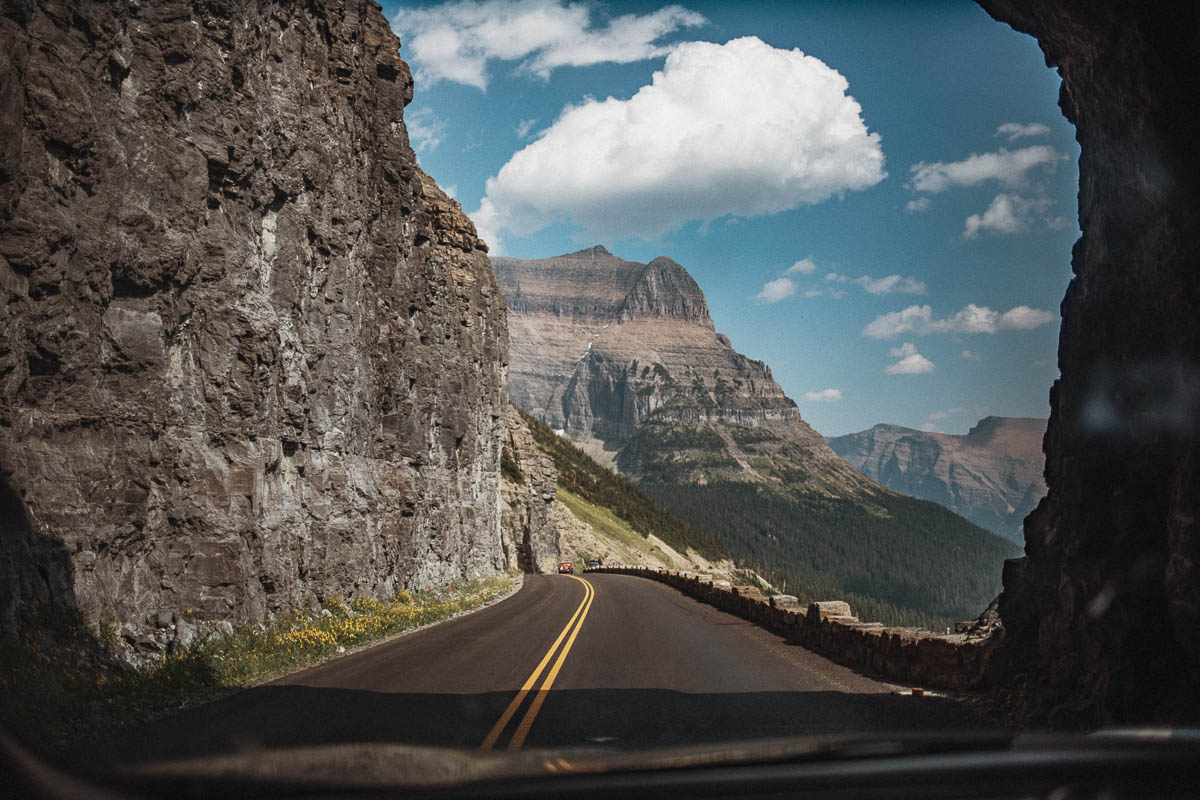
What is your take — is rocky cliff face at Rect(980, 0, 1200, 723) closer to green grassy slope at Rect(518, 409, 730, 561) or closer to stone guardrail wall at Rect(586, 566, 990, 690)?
stone guardrail wall at Rect(586, 566, 990, 690)

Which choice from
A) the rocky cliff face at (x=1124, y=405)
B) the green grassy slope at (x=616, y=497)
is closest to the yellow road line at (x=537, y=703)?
the rocky cliff face at (x=1124, y=405)

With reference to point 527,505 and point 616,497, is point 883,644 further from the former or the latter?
point 616,497

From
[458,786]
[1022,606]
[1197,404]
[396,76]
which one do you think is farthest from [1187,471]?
[396,76]

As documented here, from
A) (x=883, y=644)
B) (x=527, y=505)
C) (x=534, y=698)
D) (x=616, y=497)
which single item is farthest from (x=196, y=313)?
(x=616, y=497)

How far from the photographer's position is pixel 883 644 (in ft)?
43.4

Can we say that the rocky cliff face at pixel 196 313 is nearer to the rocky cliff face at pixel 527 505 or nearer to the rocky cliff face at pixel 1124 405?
the rocky cliff face at pixel 1124 405

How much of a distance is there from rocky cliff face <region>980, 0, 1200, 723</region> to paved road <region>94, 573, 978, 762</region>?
5.75 ft

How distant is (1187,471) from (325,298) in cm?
2089

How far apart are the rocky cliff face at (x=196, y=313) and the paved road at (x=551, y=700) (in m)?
4.07

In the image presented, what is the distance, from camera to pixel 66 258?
13.1 metres

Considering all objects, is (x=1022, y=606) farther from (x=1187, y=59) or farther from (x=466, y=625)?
(x=466, y=625)

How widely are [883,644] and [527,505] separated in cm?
6218

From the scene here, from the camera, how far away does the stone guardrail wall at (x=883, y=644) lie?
11227 mm

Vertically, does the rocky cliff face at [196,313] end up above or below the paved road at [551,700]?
above
